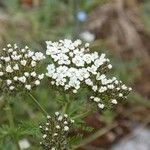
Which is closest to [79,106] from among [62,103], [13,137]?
[62,103]

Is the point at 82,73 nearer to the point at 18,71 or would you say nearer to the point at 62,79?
the point at 62,79

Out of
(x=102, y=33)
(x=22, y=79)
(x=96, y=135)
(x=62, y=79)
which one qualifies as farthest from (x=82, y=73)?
(x=102, y=33)

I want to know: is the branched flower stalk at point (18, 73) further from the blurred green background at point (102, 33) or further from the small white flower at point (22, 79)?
the blurred green background at point (102, 33)

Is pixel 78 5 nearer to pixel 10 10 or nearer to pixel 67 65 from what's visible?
pixel 10 10

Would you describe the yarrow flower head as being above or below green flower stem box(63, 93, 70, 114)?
below

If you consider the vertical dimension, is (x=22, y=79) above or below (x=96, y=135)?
below

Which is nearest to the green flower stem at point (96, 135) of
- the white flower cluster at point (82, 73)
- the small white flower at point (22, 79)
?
the white flower cluster at point (82, 73)

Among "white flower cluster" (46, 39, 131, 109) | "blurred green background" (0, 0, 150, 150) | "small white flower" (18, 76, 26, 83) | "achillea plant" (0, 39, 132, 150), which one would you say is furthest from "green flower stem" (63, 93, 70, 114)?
"blurred green background" (0, 0, 150, 150)

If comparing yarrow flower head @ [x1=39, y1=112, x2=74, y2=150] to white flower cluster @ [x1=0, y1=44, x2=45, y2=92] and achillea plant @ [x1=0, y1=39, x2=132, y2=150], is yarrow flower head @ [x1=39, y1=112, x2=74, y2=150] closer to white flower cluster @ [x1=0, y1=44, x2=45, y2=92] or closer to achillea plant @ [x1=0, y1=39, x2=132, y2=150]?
Result: achillea plant @ [x1=0, y1=39, x2=132, y2=150]
